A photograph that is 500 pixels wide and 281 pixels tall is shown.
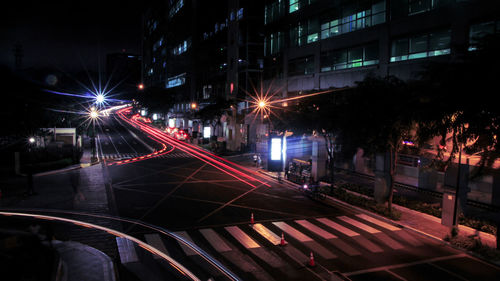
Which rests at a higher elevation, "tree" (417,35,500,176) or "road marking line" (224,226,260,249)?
"tree" (417,35,500,176)

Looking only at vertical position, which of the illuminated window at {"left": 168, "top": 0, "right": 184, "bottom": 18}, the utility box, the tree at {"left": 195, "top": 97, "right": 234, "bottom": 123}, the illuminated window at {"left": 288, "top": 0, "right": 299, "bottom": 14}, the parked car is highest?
the illuminated window at {"left": 168, "top": 0, "right": 184, "bottom": 18}

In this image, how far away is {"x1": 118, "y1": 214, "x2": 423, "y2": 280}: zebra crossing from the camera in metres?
11.7

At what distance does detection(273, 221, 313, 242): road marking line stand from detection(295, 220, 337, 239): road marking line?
0.71 meters

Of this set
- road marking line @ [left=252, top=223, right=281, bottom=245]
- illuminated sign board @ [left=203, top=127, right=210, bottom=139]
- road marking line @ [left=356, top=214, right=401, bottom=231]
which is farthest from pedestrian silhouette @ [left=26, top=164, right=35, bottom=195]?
illuminated sign board @ [left=203, top=127, right=210, bottom=139]

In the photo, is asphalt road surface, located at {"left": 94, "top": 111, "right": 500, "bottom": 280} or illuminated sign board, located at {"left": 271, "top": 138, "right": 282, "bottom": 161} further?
illuminated sign board, located at {"left": 271, "top": 138, "right": 282, "bottom": 161}

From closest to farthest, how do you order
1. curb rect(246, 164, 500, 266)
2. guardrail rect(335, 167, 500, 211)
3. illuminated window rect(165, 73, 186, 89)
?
curb rect(246, 164, 500, 266) → guardrail rect(335, 167, 500, 211) → illuminated window rect(165, 73, 186, 89)

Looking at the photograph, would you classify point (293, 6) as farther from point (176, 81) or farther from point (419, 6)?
point (176, 81)

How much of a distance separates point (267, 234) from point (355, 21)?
84.8ft

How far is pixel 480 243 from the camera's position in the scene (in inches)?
509

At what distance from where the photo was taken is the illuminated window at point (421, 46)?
2484 cm

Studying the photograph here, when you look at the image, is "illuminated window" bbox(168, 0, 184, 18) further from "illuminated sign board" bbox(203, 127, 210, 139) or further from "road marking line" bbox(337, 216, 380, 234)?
"road marking line" bbox(337, 216, 380, 234)

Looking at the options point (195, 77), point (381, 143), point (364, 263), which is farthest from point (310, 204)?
point (195, 77)

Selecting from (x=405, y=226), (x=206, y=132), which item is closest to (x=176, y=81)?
(x=206, y=132)

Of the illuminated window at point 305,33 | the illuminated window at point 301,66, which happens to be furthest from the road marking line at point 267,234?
the illuminated window at point 305,33
